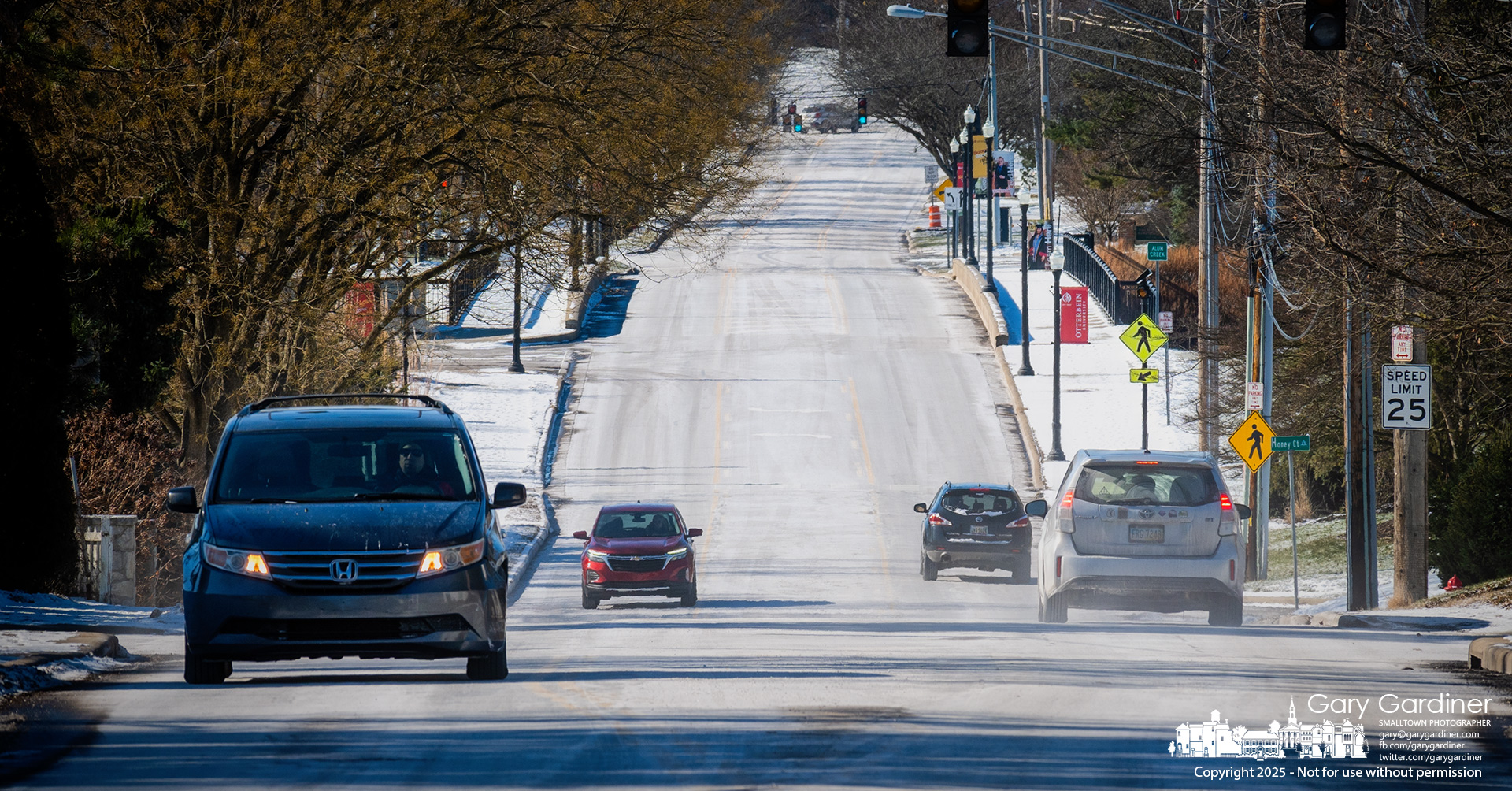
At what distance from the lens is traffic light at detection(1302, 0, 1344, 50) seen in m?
15.7

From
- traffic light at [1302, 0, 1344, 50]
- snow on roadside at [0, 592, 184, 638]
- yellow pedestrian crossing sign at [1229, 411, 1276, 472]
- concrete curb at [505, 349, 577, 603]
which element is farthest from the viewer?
concrete curb at [505, 349, 577, 603]

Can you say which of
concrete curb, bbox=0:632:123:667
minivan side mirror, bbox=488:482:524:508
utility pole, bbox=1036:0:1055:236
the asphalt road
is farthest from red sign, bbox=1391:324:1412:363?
utility pole, bbox=1036:0:1055:236

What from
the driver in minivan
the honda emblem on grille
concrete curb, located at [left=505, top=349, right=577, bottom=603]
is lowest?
concrete curb, located at [left=505, top=349, right=577, bottom=603]

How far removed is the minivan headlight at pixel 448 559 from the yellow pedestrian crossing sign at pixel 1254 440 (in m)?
16.9

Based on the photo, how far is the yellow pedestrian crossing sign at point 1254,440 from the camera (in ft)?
84.6

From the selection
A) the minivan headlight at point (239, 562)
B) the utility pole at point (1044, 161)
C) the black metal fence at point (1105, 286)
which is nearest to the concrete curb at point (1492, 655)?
the minivan headlight at point (239, 562)

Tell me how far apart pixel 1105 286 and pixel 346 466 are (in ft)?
166

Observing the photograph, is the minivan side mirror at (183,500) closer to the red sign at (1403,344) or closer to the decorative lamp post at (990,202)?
the red sign at (1403,344)

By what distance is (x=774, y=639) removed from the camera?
53.8ft

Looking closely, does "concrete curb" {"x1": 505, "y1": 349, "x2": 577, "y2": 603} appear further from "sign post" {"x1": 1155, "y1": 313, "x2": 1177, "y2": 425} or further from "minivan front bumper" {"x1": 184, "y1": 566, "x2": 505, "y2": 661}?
"sign post" {"x1": 1155, "y1": 313, "x2": 1177, "y2": 425}

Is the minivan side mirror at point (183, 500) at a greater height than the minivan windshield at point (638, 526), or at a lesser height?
greater

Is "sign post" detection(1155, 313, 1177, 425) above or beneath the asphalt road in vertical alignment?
above

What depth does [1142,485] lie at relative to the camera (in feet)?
57.0

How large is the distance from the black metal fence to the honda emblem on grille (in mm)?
43806
